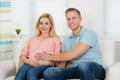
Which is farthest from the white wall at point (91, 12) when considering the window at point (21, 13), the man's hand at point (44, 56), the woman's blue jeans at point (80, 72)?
the woman's blue jeans at point (80, 72)

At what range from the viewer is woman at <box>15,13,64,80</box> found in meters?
2.70

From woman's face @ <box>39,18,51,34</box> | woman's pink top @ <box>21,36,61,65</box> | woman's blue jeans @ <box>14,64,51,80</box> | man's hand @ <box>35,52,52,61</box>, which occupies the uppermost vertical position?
woman's face @ <box>39,18,51,34</box>

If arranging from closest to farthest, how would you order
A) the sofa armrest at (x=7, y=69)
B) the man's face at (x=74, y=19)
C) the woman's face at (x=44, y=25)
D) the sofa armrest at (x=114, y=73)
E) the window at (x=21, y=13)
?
1. the sofa armrest at (x=114, y=73)
2. the sofa armrest at (x=7, y=69)
3. the man's face at (x=74, y=19)
4. the woman's face at (x=44, y=25)
5. the window at (x=21, y=13)

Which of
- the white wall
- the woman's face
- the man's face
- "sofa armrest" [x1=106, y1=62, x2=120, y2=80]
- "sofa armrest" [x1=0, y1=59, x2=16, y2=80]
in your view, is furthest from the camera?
the white wall

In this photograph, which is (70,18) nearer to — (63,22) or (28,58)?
(28,58)

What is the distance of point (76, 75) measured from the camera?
248 cm

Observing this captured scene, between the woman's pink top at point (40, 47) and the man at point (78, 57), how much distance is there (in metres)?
0.08

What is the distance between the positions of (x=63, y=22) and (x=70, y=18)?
3.29ft

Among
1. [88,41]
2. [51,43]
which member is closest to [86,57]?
[88,41]

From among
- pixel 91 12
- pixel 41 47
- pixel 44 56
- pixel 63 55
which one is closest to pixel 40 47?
pixel 41 47

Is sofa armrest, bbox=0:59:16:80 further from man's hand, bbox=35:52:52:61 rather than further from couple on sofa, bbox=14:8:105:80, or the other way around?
man's hand, bbox=35:52:52:61

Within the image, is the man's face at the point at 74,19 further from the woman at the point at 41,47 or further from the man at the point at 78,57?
the woman at the point at 41,47

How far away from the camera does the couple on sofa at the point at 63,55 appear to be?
2455mm

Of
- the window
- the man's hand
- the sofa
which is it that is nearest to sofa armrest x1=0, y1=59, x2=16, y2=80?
the sofa
